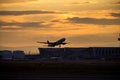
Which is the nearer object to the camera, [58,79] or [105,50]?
[58,79]

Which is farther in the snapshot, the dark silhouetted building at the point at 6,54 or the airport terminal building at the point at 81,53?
the airport terminal building at the point at 81,53

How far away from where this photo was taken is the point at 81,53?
5335 inches

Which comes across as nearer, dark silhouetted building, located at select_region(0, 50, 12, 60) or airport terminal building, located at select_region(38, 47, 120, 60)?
dark silhouetted building, located at select_region(0, 50, 12, 60)

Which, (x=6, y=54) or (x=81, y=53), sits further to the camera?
(x=81, y=53)

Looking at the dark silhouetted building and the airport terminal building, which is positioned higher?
the dark silhouetted building

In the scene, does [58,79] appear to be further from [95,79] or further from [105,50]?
[105,50]

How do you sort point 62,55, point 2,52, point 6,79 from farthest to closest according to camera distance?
1. point 62,55
2. point 2,52
3. point 6,79

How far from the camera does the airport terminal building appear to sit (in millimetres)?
130750

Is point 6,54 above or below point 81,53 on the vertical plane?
above

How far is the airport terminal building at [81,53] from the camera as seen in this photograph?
131 m

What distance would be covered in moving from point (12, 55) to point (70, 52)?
16.8m

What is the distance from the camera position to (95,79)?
39750 mm

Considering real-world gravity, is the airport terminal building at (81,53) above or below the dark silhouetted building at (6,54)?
below

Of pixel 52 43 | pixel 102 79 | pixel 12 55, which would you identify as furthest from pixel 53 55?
pixel 102 79
